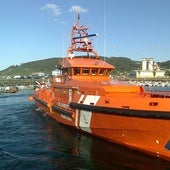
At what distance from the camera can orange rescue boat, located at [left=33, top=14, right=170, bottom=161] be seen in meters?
14.1

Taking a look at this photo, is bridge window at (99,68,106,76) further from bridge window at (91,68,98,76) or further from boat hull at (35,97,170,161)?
boat hull at (35,97,170,161)

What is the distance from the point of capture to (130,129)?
14.9 meters

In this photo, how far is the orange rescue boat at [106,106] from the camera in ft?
46.4

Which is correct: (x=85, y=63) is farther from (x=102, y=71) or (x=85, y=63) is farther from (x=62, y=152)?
(x=62, y=152)

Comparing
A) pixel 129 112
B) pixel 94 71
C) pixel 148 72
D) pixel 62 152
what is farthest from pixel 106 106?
pixel 148 72

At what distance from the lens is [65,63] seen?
22.8 m

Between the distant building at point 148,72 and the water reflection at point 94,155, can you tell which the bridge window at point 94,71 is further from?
the distant building at point 148,72

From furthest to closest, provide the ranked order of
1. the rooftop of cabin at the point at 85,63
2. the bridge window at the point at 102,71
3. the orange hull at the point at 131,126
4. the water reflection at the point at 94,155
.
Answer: the bridge window at the point at 102,71
the rooftop of cabin at the point at 85,63
the orange hull at the point at 131,126
the water reflection at the point at 94,155

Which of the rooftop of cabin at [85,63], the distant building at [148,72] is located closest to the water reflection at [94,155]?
the rooftop of cabin at [85,63]

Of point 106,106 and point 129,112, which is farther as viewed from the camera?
point 106,106

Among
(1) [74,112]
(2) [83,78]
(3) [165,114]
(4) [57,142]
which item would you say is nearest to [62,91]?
(2) [83,78]

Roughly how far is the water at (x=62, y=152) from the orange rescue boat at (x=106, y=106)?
0.54 meters

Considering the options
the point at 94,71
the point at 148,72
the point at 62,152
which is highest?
the point at 148,72

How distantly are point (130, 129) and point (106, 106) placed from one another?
1806 mm
